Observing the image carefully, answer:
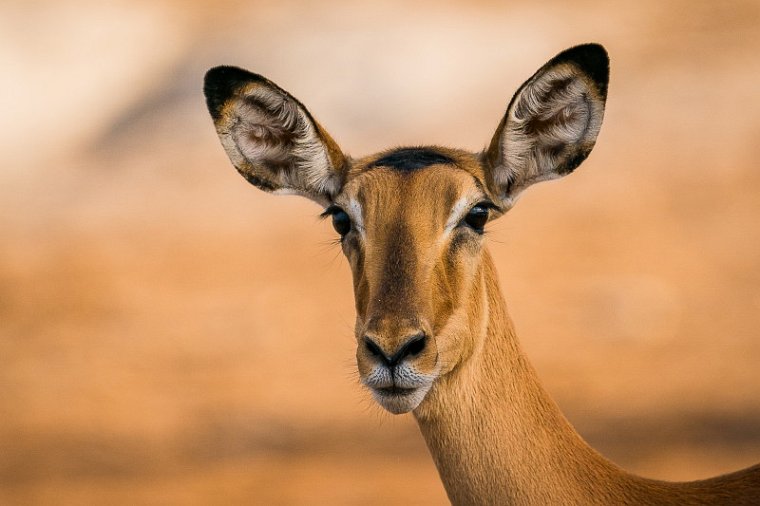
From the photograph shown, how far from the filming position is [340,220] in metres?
7.06

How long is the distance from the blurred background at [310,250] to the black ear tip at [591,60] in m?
8.37

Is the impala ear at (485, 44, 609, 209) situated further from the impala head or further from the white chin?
the white chin

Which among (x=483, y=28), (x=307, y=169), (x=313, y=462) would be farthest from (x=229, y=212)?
(x=307, y=169)

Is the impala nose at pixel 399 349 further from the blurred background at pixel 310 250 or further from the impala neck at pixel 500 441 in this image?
the blurred background at pixel 310 250

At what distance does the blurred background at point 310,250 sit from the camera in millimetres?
16516

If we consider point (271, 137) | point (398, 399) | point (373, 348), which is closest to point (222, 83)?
point (271, 137)

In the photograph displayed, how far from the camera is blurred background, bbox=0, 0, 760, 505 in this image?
650 inches

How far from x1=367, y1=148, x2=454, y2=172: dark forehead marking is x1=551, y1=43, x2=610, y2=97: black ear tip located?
823 mm

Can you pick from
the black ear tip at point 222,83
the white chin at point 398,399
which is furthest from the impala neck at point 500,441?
the black ear tip at point 222,83

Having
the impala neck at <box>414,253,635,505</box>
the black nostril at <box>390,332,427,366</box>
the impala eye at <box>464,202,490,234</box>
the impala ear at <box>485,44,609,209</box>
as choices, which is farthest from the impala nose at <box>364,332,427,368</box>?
the impala ear at <box>485,44,609,209</box>

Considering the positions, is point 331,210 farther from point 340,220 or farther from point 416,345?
point 416,345

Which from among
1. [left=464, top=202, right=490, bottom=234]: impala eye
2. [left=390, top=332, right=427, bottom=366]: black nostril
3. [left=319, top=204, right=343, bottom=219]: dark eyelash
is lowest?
[left=390, top=332, right=427, bottom=366]: black nostril

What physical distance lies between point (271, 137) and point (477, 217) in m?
1.50

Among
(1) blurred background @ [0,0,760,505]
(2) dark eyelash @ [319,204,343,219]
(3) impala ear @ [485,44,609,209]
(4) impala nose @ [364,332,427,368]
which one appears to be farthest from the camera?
(1) blurred background @ [0,0,760,505]
